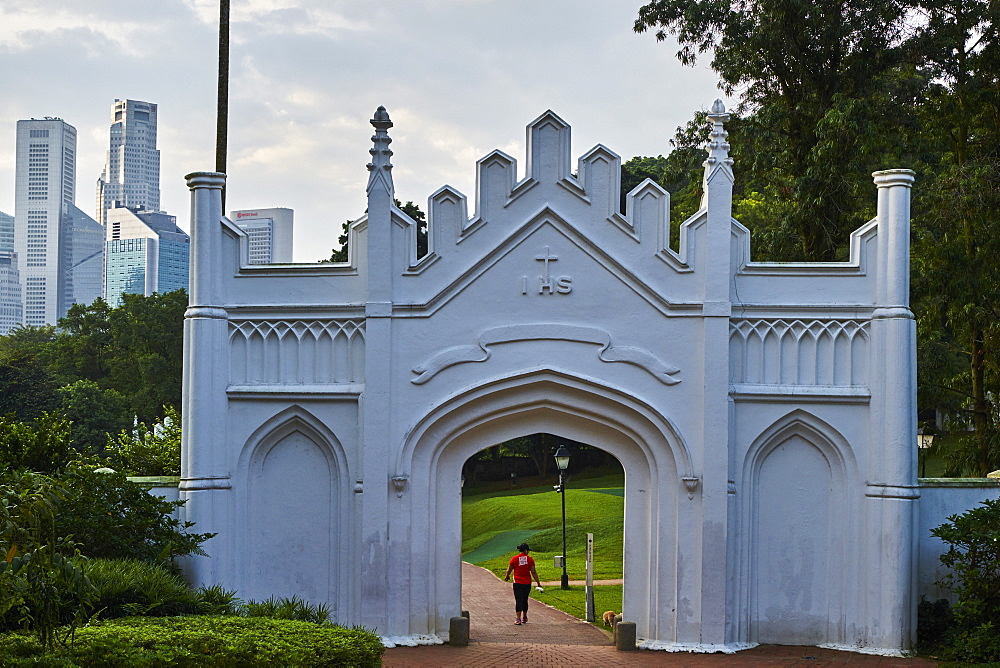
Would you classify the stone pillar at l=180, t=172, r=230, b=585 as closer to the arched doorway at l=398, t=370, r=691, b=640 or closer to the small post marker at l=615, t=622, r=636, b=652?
the arched doorway at l=398, t=370, r=691, b=640

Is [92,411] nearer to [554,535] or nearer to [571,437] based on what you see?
[554,535]

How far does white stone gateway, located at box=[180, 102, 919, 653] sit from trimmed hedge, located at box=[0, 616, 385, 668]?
142 inches

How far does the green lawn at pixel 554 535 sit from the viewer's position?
70.0 feet

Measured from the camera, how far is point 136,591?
1084cm

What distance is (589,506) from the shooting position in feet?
114

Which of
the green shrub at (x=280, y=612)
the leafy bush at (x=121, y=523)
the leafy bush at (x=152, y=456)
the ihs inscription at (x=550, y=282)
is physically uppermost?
the ihs inscription at (x=550, y=282)

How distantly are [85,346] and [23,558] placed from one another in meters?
57.0

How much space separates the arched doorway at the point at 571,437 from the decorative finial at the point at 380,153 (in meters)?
2.93

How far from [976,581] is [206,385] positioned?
9.59 m

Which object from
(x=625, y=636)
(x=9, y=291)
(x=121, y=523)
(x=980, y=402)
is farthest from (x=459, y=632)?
(x=9, y=291)

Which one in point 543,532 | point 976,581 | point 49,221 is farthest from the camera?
point 49,221

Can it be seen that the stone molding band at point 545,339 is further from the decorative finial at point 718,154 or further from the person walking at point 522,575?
the person walking at point 522,575

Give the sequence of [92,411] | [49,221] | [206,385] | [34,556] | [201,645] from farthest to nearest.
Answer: [49,221] → [92,411] → [206,385] → [201,645] → [34,556]

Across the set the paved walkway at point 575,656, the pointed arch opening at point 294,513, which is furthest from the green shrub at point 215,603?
the paved walkway at point 575,656
